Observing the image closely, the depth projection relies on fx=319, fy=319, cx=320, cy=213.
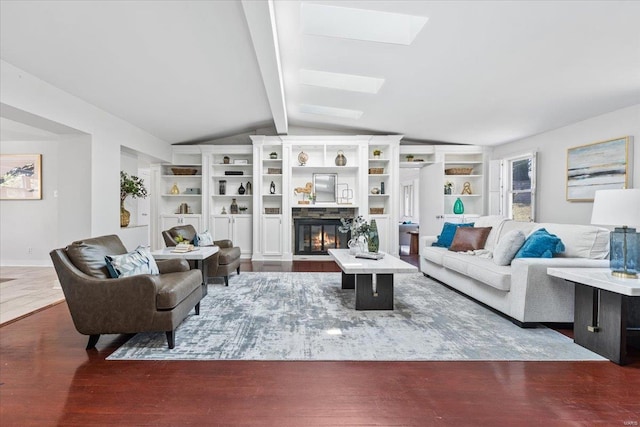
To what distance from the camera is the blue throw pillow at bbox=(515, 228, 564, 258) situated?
303cm

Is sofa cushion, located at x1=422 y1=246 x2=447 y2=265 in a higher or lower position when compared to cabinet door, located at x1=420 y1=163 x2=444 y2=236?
lower

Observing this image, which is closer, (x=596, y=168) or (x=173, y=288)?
(x=173, y=288)

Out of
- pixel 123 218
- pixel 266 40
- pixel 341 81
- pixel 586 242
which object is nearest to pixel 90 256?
pixel 266 40

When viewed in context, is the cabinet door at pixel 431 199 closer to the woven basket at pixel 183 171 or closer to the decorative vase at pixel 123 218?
the woven basket at pixel 183 171

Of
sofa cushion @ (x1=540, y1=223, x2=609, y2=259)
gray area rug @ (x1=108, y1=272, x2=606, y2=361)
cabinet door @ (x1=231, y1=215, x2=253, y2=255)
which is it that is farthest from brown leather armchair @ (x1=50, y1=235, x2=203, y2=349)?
cabinet door @ (x1=231, y1=215, x2=253, y2=255)

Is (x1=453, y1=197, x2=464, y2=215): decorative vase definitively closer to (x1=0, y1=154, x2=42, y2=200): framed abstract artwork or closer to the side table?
the side table

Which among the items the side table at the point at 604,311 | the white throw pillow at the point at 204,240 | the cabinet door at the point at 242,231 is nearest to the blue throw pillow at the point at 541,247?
the side table at the point at 604,311

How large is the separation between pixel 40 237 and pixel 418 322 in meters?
6.42

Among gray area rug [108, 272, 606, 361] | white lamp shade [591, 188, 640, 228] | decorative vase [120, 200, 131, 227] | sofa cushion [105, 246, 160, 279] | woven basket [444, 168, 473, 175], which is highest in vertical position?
woven basket [444, 168, 473, 175]

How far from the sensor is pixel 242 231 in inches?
267

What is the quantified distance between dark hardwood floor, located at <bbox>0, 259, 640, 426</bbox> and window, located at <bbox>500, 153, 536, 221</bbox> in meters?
4.09

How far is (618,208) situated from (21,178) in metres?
8.13

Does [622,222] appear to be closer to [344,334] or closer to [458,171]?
[344,334]

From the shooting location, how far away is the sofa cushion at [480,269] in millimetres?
2932
